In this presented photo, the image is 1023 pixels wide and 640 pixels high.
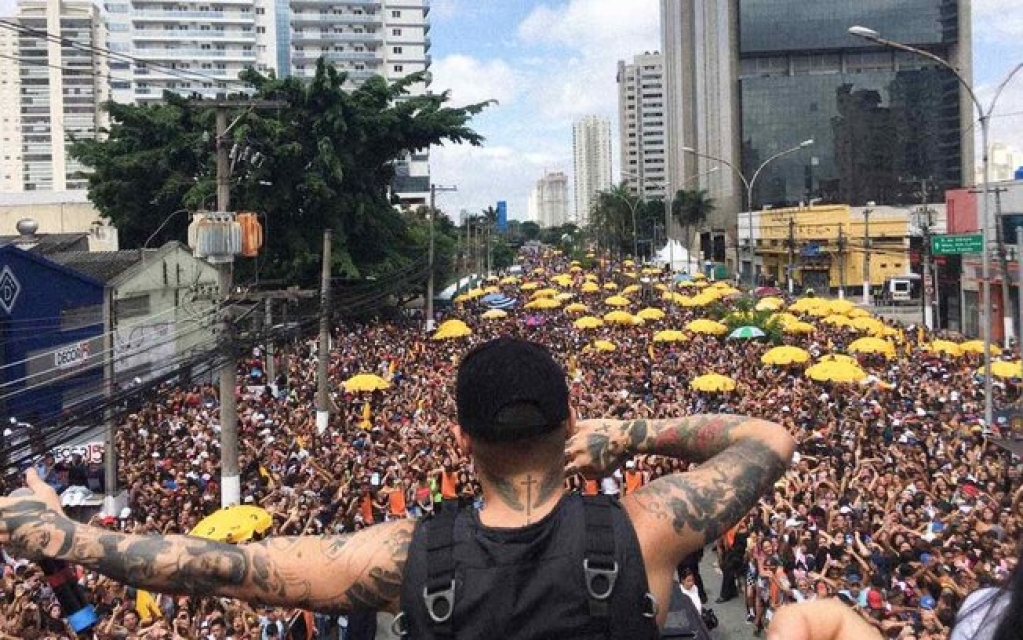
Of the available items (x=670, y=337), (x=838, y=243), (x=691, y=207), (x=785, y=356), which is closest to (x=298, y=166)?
(x=670, y=337)

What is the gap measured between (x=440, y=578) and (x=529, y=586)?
167mm

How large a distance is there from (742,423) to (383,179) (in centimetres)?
3787

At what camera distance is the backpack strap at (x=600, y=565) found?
187cm

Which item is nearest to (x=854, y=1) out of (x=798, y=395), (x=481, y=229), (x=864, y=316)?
(x=481, y=229)

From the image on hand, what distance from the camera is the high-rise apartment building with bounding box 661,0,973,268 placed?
3772 inches

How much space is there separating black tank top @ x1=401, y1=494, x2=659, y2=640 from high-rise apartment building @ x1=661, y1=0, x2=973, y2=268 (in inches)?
3747

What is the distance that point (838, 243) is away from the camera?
57.5 m

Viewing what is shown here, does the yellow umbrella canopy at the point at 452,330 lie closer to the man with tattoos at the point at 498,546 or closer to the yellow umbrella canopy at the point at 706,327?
the yellow umbrella canopy at the point at 706,327

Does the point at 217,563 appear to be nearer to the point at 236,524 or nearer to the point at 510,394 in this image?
the point at 510,394

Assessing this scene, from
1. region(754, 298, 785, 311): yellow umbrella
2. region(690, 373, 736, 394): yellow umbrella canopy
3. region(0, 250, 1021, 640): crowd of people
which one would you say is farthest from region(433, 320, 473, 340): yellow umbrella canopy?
region(754, 298, 785, 311): yellow umbrella

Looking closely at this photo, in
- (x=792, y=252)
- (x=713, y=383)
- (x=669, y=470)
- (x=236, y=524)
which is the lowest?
(x=669, y=470)

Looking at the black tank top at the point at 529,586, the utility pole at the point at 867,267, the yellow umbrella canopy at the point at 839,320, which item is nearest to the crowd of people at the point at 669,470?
the yellow umbrella canopy at the point at 839,320

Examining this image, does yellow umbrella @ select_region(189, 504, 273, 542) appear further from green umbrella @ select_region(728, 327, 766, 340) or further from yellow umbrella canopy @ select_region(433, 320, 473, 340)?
green umbrella @ select_region(728, 327, 766, 340)

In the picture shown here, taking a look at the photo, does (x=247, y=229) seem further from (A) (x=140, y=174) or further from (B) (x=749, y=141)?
(B) (x=749, y=141)
